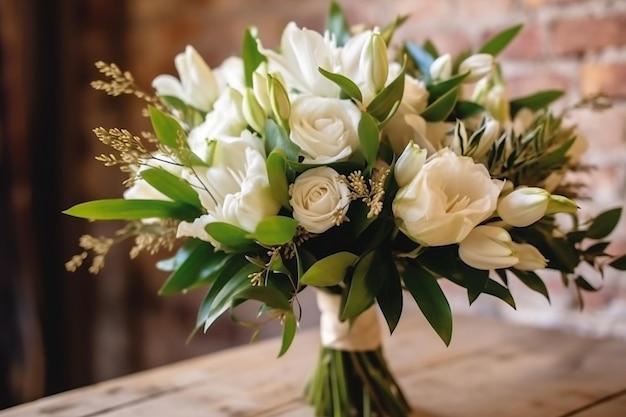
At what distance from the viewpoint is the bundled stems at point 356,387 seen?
0.85 m

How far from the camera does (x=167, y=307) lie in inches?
74.7

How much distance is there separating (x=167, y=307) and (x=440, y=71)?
1256mm

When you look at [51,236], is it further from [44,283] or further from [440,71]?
[440,71]

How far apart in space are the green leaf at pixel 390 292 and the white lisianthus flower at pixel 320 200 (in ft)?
0.24

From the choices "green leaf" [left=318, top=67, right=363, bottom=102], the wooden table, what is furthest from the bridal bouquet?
the wooden table

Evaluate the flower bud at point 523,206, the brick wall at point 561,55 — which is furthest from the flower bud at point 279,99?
the brick wall at point 561,55

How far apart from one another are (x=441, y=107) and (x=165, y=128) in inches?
11.0

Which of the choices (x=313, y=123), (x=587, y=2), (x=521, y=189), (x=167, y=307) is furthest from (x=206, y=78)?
(x=167, y=307)

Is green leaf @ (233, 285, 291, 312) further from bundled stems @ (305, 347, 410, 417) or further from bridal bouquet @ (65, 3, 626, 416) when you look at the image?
bundled stems @ (305, 347, 410, 417)

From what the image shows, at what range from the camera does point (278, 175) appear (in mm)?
681

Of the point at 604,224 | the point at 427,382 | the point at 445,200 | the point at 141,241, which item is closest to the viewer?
the point at 445,200

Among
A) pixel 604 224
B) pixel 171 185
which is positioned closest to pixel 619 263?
pixel 604 224

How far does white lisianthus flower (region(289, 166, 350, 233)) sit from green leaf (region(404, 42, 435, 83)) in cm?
25

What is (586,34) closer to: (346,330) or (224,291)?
(346,330)
